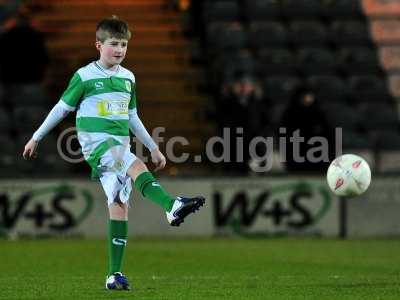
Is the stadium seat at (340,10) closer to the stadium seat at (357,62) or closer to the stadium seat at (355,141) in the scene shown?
the stadium seat at (357,62)

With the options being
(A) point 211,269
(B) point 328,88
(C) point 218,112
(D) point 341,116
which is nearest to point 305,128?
(C) point 218,112

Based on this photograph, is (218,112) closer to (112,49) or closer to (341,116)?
(341,116)

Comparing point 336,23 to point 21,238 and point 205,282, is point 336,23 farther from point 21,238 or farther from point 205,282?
point 205,282

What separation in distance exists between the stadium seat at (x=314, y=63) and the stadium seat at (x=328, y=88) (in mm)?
248

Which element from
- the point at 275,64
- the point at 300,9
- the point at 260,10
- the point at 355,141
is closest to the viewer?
the point at 355,141

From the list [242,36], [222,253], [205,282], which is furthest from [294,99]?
[205,282]

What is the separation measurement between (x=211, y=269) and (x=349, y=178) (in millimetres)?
1929

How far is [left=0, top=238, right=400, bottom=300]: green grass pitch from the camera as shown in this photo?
8227 millimetres

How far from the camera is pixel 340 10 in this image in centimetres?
2044

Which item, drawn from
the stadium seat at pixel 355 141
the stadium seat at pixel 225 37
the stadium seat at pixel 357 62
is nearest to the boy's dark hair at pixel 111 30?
the stadium seat at pixel 355 141

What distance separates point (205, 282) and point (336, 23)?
1169 centimetres

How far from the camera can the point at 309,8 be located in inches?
795

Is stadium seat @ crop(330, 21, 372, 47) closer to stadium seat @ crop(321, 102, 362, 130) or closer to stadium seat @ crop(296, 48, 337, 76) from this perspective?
stadium seat @ crop(296, 48, 337, 76)

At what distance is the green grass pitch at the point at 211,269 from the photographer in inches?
324
